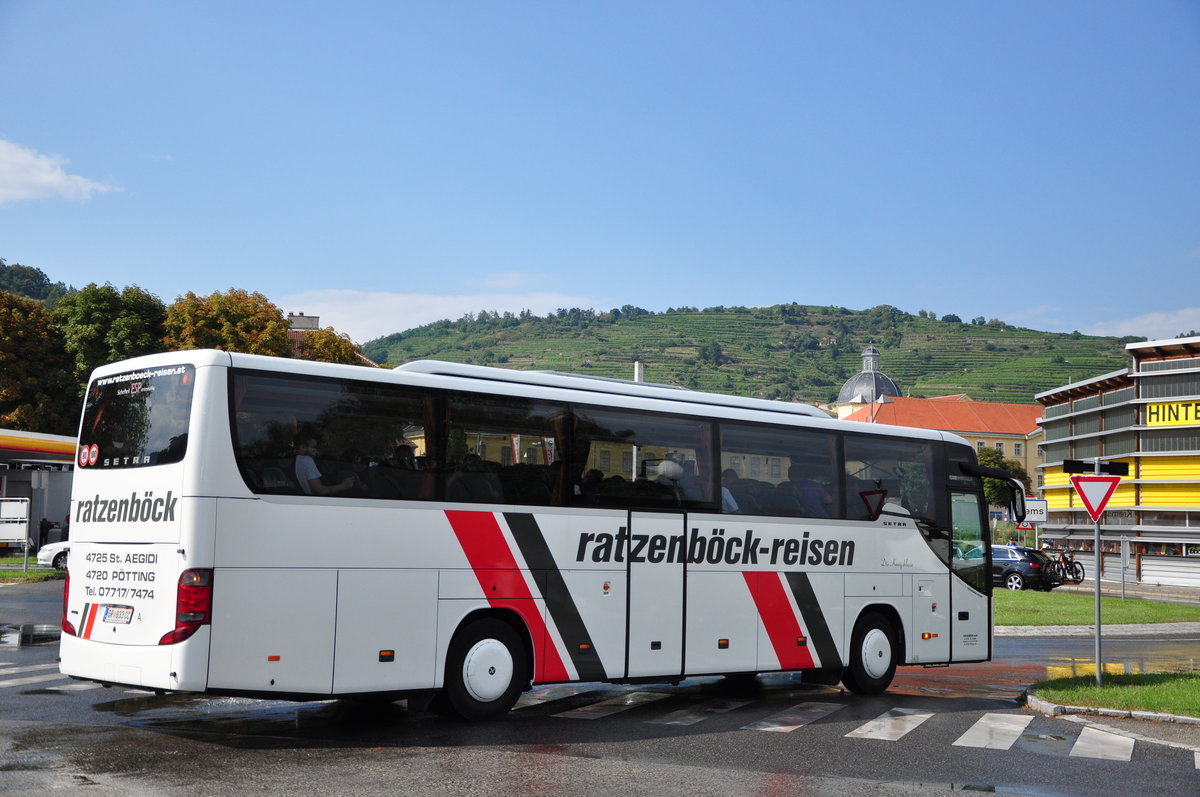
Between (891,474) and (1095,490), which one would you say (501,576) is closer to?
(891,474)

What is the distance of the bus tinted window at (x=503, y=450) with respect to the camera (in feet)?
36.5

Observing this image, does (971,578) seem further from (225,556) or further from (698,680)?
(225,556)

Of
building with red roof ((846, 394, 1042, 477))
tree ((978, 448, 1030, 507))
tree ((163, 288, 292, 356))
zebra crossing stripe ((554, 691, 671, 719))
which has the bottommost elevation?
zebra crossing stripe ((554, 691, 671, 719))

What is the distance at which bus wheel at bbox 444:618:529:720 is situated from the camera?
10.9 metres

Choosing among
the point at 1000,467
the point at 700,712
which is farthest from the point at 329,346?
the point at 1000,467

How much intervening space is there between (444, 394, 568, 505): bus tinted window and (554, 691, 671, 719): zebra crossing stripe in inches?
87.4

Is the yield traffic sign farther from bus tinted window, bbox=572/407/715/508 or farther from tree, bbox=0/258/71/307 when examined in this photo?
tree, bbox=0/258/71/307

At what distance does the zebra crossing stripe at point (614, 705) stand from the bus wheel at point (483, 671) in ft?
2.94

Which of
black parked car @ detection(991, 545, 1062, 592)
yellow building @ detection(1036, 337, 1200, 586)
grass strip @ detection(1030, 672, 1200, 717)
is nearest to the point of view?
grass strip @ detection(1030, 672, 1200, 717)

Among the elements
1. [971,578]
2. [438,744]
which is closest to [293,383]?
[438,744]

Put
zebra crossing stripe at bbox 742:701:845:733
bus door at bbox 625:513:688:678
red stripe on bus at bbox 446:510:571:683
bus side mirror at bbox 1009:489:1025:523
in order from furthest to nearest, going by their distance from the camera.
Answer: bus side mirror at bbox 1009:489:1025:523 → bus door at bbox 625:513:688:678 → zebra crossing stripe at bbox 742:701:845:733 → red stripe on bus at bbox 446:510:571:683

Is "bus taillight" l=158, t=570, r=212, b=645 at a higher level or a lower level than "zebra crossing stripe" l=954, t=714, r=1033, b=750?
higher

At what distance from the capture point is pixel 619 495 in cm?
1239

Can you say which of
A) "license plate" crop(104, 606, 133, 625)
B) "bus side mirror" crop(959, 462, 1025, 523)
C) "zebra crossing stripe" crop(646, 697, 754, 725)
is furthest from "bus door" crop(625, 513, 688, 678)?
"bus side mirror" crop(959, 462, 1025, 523)
